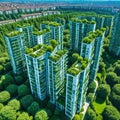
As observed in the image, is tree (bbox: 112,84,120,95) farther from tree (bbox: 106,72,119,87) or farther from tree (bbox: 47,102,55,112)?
tree (bbox: 47,102,55,112)

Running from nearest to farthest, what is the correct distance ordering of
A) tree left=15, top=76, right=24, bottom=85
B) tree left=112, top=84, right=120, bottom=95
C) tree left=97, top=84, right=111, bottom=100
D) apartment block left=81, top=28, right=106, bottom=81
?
apartment block left=81, top=28, right=106, bottom=81, tree left=112, top=84, right=120, bottom=95, tree left=97, top=84, right=111, bottom=100, tree left=15, top=76, right=24, bottom=85

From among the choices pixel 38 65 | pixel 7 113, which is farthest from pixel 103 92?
pixel 7 113

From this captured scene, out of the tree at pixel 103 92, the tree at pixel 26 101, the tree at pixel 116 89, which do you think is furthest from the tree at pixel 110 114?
the tree at pixel 26 101

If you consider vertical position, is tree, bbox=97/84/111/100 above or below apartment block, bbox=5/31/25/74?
below

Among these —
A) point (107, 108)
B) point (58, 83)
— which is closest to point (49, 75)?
point (58, 83)

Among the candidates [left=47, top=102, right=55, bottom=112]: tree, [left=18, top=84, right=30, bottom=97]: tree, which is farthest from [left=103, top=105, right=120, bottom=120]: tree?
[left=18, top=84, right=30, bottom=97]: tree

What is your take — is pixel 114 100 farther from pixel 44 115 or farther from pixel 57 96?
pixel 44 115
